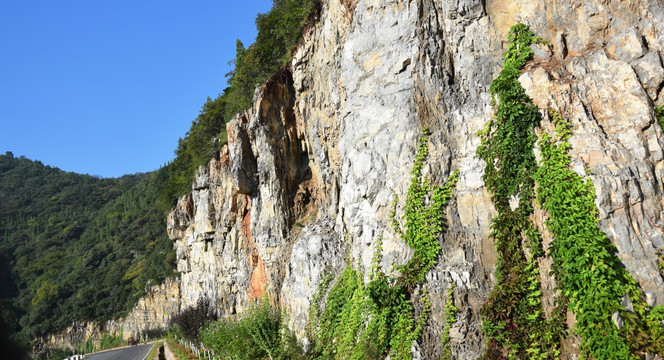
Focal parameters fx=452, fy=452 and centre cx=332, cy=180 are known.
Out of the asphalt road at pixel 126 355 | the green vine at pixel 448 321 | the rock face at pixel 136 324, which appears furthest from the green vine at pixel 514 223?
the rock face at pixel 136 324

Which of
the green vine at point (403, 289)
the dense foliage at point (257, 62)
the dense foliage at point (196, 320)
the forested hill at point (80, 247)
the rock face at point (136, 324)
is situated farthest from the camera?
the forested hill at point (80, 247)

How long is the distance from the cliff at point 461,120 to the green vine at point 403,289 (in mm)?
214

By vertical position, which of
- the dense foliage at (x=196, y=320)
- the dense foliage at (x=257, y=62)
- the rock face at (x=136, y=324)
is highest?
the dense foliage at (x=257, y=62)

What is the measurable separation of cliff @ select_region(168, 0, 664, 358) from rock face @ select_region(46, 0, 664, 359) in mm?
27

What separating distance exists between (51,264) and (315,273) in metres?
64.5

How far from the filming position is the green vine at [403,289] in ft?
31.3

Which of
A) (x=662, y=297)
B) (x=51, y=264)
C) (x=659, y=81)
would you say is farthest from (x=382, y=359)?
(x=51, y=264)

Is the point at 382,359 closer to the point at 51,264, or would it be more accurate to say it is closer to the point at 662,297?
the point at 662,297

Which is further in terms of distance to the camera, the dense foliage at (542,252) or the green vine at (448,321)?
the green vine at (448,321)

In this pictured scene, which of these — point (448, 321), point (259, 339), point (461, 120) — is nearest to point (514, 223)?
point (448, 321)

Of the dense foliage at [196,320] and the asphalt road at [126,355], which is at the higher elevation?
the dense foliage at [196,320]

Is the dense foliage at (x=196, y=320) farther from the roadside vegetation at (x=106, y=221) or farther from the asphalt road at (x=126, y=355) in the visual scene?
the roadside vegetation at (x=106, y=221)

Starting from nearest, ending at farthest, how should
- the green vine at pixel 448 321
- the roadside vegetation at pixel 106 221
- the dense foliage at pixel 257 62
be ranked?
the green vine at pixel 448 321
the dense foliage at pixel 257 62
the roadside vegetation at pixel 106 221

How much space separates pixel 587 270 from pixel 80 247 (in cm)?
7394
